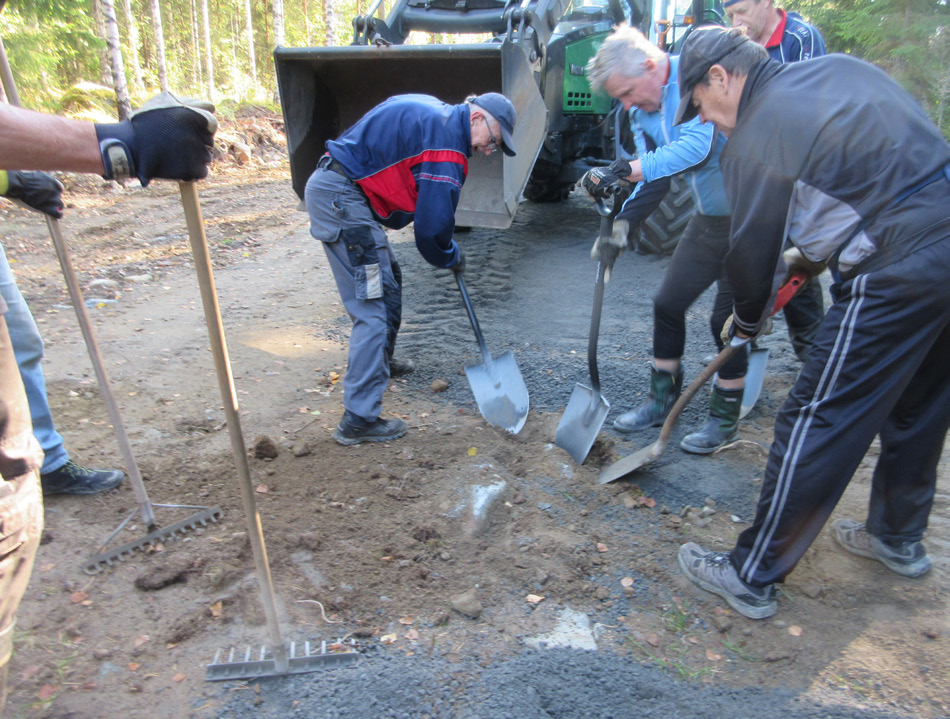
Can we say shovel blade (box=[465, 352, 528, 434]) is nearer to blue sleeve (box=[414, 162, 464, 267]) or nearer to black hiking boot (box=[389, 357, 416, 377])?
black hiking boot (box=[389, 357, 416, 377])

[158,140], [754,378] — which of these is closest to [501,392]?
[754,378]

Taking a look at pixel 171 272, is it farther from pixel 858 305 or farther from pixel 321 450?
pixel 858 305

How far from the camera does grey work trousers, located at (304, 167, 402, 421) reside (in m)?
3.22

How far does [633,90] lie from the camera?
119 inches

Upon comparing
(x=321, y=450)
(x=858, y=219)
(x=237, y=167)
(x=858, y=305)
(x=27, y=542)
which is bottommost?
(x=237, y=167)

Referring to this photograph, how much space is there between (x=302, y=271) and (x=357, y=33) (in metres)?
2.09

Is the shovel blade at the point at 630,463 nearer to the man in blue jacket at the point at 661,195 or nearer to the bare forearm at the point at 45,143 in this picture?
the man in blue jacket at the point at 661,195

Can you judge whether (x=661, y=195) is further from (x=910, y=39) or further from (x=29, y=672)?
(x=910, y=39)

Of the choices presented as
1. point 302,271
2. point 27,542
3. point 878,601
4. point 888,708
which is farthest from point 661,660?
point 302,271

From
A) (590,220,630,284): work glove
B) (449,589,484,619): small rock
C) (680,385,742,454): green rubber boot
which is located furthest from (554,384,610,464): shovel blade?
(449,589,484,619): small rock

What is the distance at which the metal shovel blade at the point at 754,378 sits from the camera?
3.57 metres

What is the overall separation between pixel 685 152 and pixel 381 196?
4.68 ft

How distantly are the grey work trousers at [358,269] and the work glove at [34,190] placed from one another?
106 centimetres

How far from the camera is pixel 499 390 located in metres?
3.64
